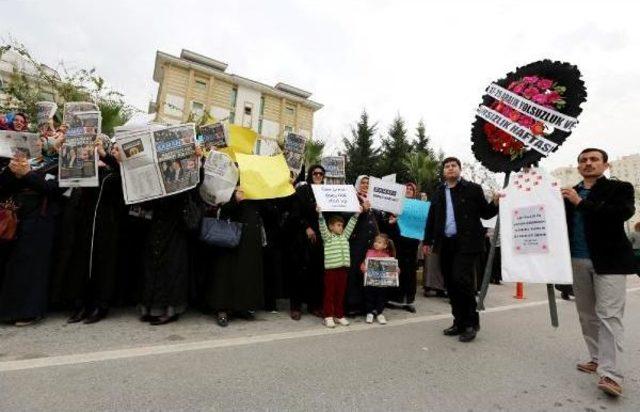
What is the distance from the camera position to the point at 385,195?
18.1 ft

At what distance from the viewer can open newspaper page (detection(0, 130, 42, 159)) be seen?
3963mm

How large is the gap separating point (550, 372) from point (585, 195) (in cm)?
151

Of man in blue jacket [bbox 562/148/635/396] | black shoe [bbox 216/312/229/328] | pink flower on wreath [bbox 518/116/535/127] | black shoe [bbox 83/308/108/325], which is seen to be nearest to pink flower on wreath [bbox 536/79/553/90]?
pink flower on wreath [bbox 518/116/535/127]

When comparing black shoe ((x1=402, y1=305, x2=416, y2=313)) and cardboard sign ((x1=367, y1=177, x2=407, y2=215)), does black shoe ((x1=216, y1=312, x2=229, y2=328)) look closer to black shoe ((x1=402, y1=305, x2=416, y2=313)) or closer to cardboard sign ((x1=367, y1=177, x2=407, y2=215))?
cardboard sign ((x1=367, y1=177, x2=407, y2=215))

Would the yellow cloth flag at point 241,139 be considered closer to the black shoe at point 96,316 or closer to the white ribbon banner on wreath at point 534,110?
the black shoe at point 96,316

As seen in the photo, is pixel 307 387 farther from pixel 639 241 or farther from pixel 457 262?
pixel 639 241

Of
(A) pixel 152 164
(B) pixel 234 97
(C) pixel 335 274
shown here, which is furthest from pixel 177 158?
(B) pixel 234 97

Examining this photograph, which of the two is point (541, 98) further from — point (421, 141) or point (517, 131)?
point (421, 141)

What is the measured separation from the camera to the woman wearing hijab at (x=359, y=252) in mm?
5051

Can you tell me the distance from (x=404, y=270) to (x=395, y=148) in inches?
1085

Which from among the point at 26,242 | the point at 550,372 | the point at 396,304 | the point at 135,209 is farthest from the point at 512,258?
the point at 26,242

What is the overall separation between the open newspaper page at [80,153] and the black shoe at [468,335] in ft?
13.0

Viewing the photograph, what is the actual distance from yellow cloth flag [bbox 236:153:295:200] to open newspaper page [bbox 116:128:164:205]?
3.26ft

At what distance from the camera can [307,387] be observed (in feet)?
8.96
